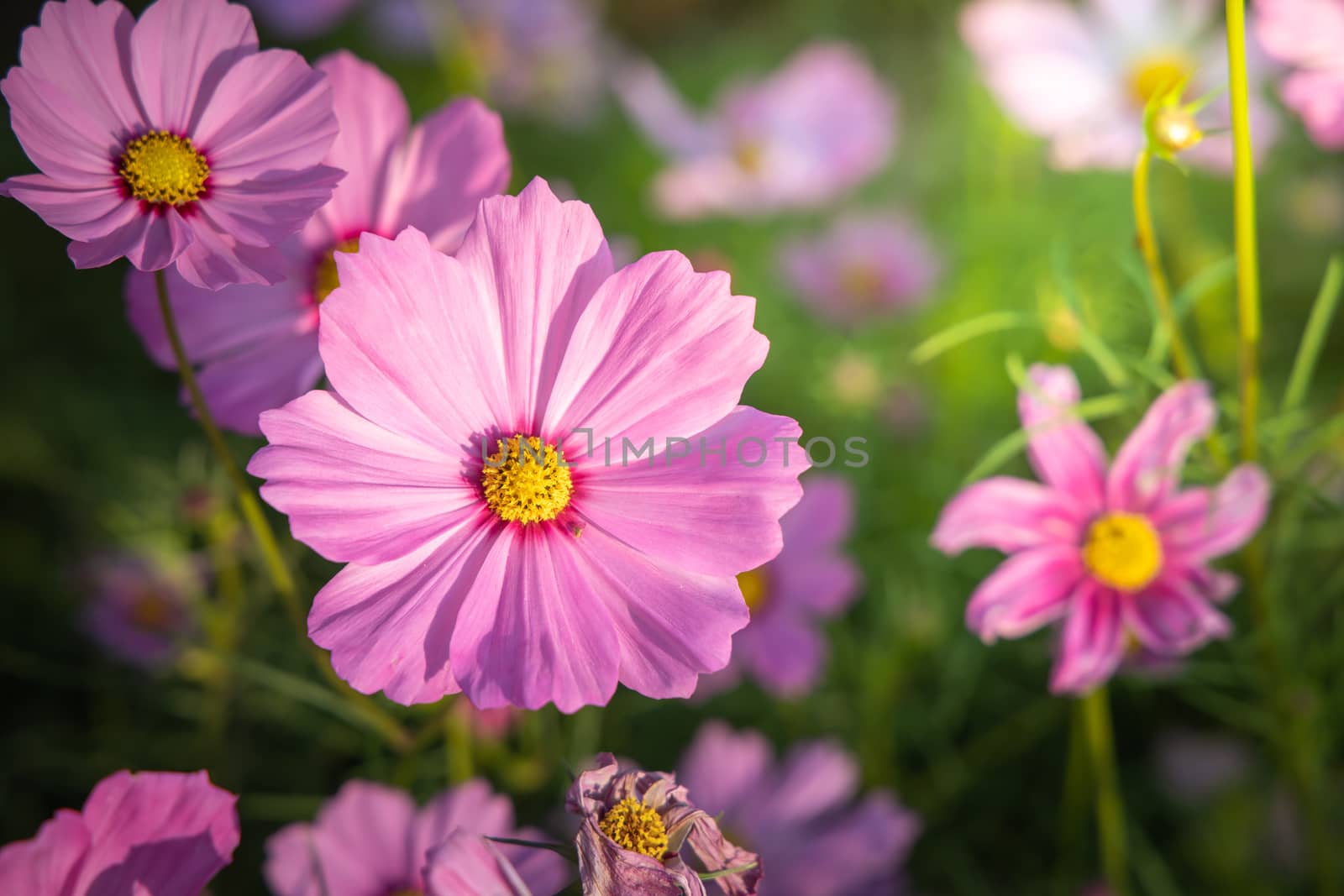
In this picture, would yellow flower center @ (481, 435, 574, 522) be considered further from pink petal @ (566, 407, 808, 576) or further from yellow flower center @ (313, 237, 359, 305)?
yellow flower center @ (313, 237, 359, 305)

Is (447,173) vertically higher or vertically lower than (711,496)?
higher

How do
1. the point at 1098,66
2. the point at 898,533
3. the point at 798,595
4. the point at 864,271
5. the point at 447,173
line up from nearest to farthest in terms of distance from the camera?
1. the point at 447,173
2. the point at 798,595
3. the point at 1098,66
4. the point at 898,533
5. the point at 864,271

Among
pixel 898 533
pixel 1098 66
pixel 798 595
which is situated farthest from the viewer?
pixel 898 533

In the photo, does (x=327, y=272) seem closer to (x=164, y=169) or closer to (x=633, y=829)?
(x=164, y=169)

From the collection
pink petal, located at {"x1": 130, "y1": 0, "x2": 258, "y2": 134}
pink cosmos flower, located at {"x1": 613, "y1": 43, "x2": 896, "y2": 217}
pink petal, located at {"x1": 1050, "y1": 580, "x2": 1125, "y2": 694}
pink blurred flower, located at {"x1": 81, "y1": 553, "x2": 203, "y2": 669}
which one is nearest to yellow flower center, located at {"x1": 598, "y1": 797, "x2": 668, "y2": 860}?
pink petal, located at {"x1": 1050, "y1": 580, "x2": 1125, "y2": 694}

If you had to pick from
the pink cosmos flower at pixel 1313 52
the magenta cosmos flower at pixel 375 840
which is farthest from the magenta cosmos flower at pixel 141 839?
the pink cosmos flower at pixel 1313 52

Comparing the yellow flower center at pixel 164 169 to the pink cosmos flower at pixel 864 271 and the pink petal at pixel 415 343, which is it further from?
the pink cosmos flower at pixel 864 271

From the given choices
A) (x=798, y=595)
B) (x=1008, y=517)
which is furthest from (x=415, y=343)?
(x=798, y=595)
